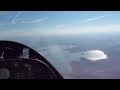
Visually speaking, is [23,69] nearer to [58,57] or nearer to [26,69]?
[26,69]

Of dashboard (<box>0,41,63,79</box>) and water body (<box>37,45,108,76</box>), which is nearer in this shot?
dashboard (<box>0,41,63,79</box>)

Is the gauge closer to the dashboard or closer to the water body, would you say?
the dashboard

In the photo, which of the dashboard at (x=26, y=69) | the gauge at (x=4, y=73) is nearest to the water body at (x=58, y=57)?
the dashboard at (x=26, y=69)

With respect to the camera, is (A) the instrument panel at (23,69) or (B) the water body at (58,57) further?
(B) the water body at (58,57)

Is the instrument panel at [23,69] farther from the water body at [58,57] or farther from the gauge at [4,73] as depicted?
the water body at [58,57]

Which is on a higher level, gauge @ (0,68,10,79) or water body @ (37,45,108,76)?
water body @ (37,45,108,76)

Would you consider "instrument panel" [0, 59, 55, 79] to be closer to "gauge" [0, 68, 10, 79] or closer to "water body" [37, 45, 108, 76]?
"gauge" [0, 68, 10, 79]

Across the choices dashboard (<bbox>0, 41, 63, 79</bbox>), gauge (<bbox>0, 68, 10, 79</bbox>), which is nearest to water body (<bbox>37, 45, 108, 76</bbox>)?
dashboard (<bbox>0, 41, 63, 79</bbox>)

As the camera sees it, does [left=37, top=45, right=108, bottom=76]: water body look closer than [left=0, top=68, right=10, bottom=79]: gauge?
No
